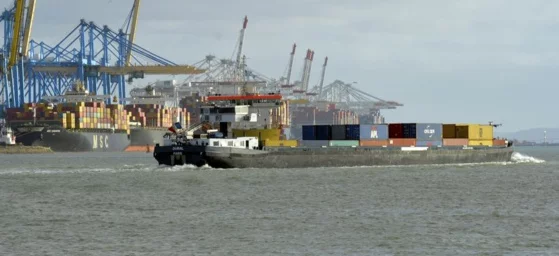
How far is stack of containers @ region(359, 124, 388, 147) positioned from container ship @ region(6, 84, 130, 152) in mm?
88539

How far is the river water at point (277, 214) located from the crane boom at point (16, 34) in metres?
102

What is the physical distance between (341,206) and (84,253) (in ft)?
49.1

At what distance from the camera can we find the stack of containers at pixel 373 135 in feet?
247

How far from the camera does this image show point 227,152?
64.9m

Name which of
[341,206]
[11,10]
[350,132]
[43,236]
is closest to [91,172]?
[350,132]

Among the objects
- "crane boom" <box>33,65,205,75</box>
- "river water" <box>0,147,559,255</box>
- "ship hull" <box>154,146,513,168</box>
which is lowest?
"river water" <box>0,147,559,255</box>

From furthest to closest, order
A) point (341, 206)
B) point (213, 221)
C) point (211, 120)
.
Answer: point (211, 120), point (341, 206), point (213, 221)

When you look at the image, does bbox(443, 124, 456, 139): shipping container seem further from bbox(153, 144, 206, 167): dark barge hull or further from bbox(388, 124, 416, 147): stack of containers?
bbox(153, 144, 206, 167): dark barge hull

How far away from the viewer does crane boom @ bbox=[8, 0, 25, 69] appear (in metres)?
162

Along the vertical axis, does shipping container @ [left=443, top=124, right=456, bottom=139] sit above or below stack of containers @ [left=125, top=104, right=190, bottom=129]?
below

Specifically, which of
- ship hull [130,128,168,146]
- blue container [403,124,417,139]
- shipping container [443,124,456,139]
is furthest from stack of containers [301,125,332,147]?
ship hull [130,128,168,146]

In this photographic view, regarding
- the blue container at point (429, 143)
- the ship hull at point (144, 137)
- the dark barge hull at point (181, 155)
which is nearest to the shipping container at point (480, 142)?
the blue container at point (429, 143)

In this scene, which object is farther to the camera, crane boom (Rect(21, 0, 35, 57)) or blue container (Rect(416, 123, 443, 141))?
crane boom (Rect(21, 0, 35, 57))

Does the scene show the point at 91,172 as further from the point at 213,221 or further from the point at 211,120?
the point at 213,221
